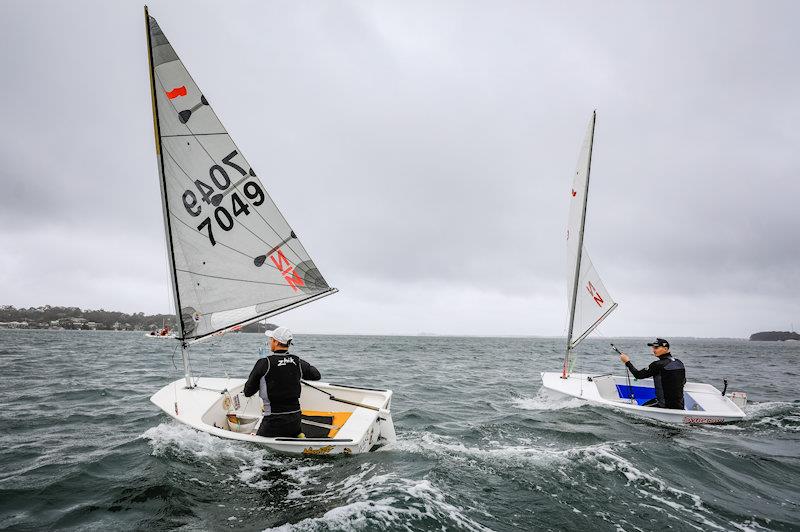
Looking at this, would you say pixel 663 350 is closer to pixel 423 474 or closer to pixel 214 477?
pixel 423 474

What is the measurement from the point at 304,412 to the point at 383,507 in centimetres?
402

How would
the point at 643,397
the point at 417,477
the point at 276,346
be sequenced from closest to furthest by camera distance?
the point at 417,477, the point at 276,346, the point at 643,397

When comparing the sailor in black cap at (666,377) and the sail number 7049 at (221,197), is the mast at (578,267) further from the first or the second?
the sail number 7049 at (221,197)

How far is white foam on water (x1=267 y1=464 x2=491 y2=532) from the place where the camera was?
4.22 metres

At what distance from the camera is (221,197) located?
7.34 meters

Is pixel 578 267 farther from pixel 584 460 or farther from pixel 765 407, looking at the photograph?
pixel 584 460

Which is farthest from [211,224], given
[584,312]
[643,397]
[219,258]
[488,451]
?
[643,397]

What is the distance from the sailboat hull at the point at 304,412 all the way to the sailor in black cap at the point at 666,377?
6.77 metres

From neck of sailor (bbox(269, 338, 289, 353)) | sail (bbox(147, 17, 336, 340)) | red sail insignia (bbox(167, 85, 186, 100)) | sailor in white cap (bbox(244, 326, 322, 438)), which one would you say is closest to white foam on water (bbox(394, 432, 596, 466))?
sailor in white cap (bbox(244, 326, 322, 438))

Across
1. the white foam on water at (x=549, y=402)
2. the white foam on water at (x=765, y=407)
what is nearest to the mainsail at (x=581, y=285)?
the white foam on water at (x=549, y=402)

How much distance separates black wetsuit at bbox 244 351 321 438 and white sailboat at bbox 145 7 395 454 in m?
0.73

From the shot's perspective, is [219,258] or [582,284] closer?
[219,258]

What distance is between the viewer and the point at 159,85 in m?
6.53

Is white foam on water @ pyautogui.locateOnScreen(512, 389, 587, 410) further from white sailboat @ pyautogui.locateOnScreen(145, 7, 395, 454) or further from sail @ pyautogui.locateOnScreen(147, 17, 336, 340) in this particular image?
sail @ pyautogui.locateOnScreen(147, 17, 336, 340)
